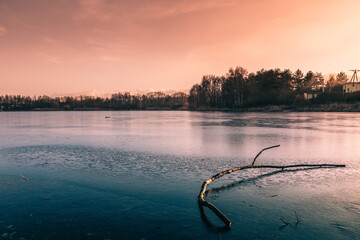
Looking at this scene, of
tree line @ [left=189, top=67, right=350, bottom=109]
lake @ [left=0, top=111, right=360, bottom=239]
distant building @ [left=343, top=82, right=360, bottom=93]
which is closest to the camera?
lake @ [left=0, top=111, right=360, bottom=239]

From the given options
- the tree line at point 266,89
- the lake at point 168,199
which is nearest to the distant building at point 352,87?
the tree line at point 266,89

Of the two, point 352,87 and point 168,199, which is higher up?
point 352,87

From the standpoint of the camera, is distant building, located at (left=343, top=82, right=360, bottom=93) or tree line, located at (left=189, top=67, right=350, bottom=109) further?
tree line, located at (left=189, top=67, right=350, bottom=109)

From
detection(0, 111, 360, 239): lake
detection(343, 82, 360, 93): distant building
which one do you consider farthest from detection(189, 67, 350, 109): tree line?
detection(0, 111, 360, 239): lake

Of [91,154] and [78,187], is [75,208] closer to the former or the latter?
[78,187]

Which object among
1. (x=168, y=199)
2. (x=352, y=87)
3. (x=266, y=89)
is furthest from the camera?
(x=266, y=89)

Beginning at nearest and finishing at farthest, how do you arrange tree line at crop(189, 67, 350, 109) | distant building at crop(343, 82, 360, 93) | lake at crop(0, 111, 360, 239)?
1. lake at crop(0, 111, 360, 239)
2. distant building at crop(343, 82, 360, 93)
3. tree line at crop(189, 67, 350, 109)

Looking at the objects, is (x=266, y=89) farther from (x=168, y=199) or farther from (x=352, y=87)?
(x=168, y=199)

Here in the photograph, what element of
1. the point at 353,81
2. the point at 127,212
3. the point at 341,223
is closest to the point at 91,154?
the point at 127,212

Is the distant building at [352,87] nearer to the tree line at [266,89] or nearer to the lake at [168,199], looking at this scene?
the tree line at [266,89]

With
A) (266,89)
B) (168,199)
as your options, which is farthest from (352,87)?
(168,199)

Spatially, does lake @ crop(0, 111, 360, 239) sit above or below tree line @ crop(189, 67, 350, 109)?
below

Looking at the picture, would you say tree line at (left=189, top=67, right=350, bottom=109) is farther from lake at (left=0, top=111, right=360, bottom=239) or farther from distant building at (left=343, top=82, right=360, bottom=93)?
lake at (left=0, top=111, right=360, bottom=239)

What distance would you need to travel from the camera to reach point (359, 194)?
7902 millimetres
